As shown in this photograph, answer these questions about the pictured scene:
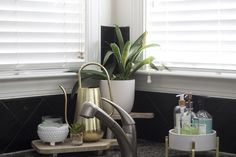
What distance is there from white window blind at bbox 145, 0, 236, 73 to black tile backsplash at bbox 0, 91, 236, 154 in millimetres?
173

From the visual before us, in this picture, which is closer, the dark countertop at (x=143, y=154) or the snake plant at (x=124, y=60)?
the dark countertop at (x=143, y=154)

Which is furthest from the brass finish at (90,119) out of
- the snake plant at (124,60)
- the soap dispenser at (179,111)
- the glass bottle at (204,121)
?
the glass bottle at (204,121)

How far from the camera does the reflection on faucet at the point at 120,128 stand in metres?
1.54

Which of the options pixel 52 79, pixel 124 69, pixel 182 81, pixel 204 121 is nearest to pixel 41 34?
pixel 52 79

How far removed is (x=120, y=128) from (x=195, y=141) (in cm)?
33

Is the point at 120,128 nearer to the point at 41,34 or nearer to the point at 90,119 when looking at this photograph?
the point at 90,119

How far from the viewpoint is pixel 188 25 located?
1.97 metres

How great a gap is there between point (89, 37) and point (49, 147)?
63 cm

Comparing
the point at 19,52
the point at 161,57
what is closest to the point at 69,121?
the point at 19,52

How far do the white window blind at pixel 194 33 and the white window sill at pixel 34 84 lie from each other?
45 centimetres

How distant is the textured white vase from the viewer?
6.53ft

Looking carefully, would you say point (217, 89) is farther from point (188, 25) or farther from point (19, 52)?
point (19, 52)

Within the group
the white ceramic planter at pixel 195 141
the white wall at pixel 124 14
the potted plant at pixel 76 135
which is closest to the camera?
the white ceramic planter at pixel 195 141

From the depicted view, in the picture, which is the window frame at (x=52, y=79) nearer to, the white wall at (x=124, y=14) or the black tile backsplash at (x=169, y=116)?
the white wall at (x=124, y=14)
